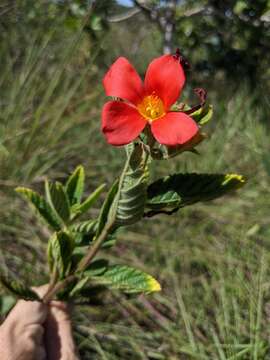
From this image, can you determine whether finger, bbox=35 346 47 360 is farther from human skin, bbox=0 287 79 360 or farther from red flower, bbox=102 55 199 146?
red flower, bbox=102 55 199 146

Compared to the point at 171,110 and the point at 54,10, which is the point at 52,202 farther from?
the point at 54,10

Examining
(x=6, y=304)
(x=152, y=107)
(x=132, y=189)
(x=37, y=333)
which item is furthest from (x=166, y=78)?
Result: (x=6, y=304)

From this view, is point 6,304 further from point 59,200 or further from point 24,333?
point 59,200

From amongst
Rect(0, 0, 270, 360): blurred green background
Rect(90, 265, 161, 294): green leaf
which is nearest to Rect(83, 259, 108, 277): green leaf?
Rect(90, 265, 161, 294): green leaf

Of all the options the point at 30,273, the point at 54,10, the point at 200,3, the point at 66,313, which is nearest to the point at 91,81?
the point at 54,10

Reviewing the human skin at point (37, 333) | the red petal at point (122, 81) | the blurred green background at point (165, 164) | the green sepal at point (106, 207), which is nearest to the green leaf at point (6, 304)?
the blurred green background at point (165, 164)

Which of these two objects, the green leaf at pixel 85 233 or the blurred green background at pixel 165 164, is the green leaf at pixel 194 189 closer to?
the green leaf at pixel 85 233
